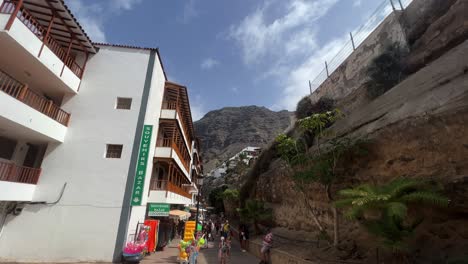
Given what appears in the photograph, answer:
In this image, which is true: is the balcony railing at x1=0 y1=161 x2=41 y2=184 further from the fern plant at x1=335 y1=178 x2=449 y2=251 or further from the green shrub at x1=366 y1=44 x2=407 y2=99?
the green shrub at x1=366 y1=44 x2=407 y2=99

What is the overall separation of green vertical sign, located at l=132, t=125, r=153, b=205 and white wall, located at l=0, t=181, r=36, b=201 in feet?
16.0

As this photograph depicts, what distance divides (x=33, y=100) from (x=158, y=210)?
8.75 m

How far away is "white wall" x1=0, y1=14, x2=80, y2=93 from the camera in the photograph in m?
8.56

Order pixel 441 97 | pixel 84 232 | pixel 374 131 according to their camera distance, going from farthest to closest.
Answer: pixel 84 232
pixel 374 131
pixel 441 97

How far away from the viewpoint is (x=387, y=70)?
44.0 feet

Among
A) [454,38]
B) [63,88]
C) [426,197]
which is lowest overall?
[426,197]

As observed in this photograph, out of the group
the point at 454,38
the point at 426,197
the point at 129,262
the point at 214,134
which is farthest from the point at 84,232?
the point at 214,134

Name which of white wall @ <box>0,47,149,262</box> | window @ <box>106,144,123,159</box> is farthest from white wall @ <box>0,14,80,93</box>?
window @ <box>106,144,123,159</box>

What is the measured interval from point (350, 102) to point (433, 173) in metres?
11.4

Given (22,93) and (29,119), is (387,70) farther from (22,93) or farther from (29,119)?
(29,119)

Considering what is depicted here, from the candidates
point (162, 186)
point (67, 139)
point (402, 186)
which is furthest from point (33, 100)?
point (402, 186)

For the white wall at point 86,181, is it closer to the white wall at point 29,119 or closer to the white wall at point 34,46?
the white wall at point 29,119

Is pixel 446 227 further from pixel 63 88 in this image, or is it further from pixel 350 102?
pixel 63 88

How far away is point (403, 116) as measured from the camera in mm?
7879
